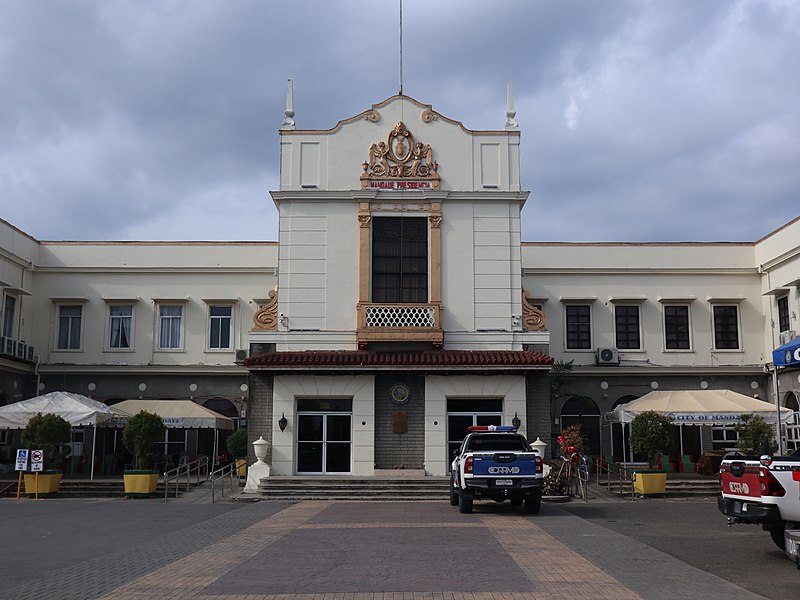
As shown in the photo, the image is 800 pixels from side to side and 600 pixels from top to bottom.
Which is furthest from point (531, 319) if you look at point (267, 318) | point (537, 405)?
point (267, 318)

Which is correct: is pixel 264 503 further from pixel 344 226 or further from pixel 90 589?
pixel 90 589

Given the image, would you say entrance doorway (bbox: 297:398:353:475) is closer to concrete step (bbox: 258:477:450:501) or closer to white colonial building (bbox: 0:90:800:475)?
white colonial building (bbox: 0:90:800:475)

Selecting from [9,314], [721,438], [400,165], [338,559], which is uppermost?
[400,165]

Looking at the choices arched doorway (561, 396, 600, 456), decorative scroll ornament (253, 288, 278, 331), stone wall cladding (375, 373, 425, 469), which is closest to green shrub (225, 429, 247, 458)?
decorative scroll ornament (253, 288, 278, 331)

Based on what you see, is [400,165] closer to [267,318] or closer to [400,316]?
[400,316]

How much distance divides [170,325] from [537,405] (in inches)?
611

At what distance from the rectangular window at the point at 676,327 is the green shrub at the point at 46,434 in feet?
72.1

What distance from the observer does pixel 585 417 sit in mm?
32688

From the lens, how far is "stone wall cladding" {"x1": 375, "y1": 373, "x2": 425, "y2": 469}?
25281 mm

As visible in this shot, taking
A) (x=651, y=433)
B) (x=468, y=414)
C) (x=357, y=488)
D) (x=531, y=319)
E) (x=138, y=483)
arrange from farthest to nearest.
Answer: (x=531, y=319) < (x=468, y=414) < (x=138, y=483) < (x=651, y=433) < (x=357, y=488)

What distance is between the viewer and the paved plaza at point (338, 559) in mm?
9711

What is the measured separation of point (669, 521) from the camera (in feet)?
57.5

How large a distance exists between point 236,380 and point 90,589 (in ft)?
75.5

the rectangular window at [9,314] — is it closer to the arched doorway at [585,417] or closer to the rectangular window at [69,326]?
the rectangular window at [69,326]
